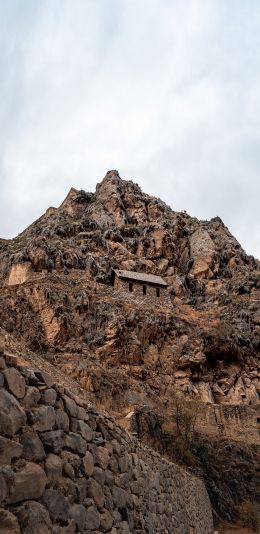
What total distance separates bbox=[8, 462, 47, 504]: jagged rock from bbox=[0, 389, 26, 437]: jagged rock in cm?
37

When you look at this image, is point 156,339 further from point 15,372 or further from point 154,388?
point 15,372

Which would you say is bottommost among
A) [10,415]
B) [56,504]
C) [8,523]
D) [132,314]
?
[56,504]

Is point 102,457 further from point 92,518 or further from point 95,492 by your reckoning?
point 92,518

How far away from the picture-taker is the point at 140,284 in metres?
42.1

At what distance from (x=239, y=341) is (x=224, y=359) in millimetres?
2064

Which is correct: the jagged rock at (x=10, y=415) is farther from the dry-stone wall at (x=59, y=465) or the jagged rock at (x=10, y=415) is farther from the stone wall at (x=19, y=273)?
the stone wall at (x=19, y=273)

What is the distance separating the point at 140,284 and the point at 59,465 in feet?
124

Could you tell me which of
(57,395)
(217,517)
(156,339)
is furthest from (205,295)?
(57,395)

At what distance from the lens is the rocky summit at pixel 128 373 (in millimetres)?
4402

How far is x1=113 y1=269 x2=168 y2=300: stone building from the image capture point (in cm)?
4097

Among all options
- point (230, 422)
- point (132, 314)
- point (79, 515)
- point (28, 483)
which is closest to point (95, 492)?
point (79, 515)

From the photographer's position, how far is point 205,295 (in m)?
47.9

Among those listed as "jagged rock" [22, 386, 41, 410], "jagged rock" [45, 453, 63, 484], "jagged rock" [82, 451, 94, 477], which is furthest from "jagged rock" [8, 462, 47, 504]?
"jagged rock" [82, 451, 94, 477]

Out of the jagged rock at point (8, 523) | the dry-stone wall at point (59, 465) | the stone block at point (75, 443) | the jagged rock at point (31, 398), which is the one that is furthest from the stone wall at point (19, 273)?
the jagged rock at point (8, 523)
